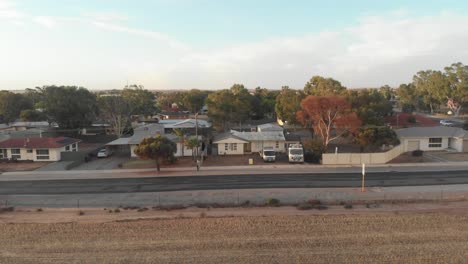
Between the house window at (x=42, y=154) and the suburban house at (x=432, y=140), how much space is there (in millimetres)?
45044

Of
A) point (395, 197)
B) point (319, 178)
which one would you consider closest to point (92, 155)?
point (319, 178)

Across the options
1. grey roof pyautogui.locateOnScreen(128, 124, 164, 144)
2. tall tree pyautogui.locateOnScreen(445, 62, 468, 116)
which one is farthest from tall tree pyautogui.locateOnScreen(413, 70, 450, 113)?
grey roof pyautogui.locateOnScreen(128, 124, 164, 144)

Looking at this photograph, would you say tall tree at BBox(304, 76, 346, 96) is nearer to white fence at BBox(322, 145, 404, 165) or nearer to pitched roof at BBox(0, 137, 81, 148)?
white fence at BBox(322, 145, 404, 165)

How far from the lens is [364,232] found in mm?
18234

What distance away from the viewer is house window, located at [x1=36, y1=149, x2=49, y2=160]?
136ft

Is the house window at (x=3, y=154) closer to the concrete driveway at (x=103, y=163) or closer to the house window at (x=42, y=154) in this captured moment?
the house window at (x=42, y=154)

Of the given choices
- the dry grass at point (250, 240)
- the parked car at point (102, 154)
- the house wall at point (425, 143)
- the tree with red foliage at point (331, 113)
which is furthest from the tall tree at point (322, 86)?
the dry grass at point (250, 240)

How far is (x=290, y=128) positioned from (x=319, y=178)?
28236mm

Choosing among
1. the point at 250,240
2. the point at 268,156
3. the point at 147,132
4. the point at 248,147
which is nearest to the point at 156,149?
the point at 268,156

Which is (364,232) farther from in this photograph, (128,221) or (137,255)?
(128,221)

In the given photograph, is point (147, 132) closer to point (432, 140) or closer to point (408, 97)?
point (432, 140)

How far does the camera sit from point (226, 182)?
97.9 feet

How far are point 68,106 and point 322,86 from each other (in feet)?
145

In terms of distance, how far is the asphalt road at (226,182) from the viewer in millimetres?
28094
